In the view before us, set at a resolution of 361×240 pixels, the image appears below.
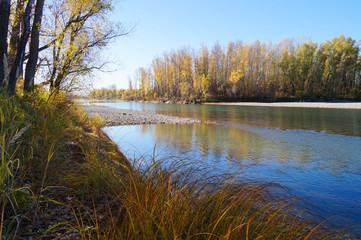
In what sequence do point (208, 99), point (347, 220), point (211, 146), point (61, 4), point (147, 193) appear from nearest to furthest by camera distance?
point (147, 193), point (347, 220), point (61, 4), point (211, 146), point (208, 99)

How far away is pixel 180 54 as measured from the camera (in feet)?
223

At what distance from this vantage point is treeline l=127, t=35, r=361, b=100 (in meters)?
49.1

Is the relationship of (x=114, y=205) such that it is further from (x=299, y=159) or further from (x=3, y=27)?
(x=299, y=159)

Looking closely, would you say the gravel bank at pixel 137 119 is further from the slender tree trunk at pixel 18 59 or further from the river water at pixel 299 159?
the slender tree trunk at pixel 18 59

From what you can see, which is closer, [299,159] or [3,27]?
[3,27]

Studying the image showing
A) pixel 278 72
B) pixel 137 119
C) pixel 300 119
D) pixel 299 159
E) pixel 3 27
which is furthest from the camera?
pixel 278 72

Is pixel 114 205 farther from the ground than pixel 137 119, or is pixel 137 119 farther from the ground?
pixel 137 119

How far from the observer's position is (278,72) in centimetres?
5406

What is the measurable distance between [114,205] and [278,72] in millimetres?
59874

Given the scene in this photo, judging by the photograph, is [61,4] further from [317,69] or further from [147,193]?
[317,69]

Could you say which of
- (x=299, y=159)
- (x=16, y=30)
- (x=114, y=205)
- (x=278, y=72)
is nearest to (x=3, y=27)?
(x=16, y=30)

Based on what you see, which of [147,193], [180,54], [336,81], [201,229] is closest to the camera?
[201,229]

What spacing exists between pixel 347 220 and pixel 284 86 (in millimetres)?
58453

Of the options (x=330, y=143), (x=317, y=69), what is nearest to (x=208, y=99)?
(x=317, y=69)
